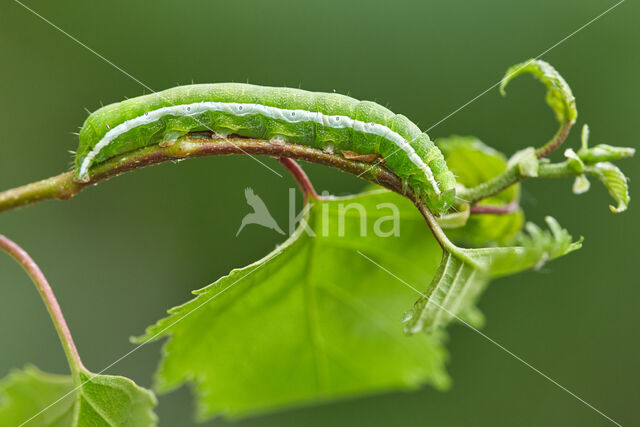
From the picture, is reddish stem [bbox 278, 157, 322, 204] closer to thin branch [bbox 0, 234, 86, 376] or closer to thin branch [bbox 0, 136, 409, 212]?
thin branch [bbox 0, 136, 409, 212]

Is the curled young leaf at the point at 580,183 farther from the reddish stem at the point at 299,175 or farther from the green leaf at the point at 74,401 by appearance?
the green leaf at the point at 74,401

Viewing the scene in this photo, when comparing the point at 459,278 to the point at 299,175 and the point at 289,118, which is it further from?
the point at 289,118

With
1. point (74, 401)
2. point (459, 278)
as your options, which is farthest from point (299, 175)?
point (74, 401)

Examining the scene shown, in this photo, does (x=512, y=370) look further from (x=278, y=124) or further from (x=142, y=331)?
(x=278, y=124)

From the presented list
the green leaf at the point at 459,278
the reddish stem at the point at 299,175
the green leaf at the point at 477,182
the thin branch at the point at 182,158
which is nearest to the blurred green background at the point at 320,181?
the green leaf at the point at 477,182

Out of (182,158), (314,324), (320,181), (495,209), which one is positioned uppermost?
(182,158)

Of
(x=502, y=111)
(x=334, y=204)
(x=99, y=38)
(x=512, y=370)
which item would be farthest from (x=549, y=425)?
(x=99, y=38)
